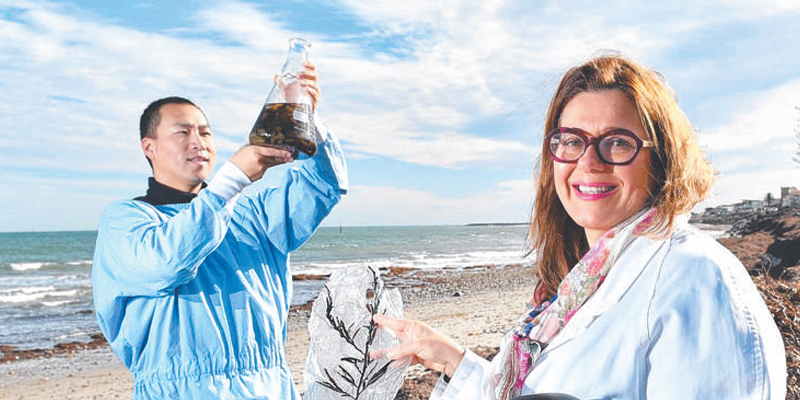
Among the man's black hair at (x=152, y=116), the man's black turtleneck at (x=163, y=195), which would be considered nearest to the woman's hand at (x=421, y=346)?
the man's black turtleneck at (x=163, y=195)

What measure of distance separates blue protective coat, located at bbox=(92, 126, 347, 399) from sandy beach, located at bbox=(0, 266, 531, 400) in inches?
163

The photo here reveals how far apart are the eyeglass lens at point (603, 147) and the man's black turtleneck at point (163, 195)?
1819 mm

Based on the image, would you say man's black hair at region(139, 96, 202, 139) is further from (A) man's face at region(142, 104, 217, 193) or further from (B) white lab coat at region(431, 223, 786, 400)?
(B) white lab coat at region(431, 223, 786, 400)

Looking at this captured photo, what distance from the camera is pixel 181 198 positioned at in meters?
2.94

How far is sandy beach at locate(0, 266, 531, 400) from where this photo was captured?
8.83m

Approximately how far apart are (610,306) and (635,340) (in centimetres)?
11

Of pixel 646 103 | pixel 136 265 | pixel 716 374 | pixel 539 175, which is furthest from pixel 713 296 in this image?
pixel 136 265

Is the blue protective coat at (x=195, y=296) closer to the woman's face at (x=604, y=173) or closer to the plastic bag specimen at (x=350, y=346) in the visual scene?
the plastic bag specimen at (x=350, y=346)

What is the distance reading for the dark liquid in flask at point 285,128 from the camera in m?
2.28

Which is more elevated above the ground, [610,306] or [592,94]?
[592,94]

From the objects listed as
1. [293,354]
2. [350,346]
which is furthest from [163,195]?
[293,354]

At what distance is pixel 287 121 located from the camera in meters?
2.29

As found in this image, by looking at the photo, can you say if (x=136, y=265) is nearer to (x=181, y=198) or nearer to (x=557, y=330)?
(x=181, y=198)

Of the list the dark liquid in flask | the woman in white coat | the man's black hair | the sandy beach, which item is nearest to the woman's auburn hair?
the woman in white coat
